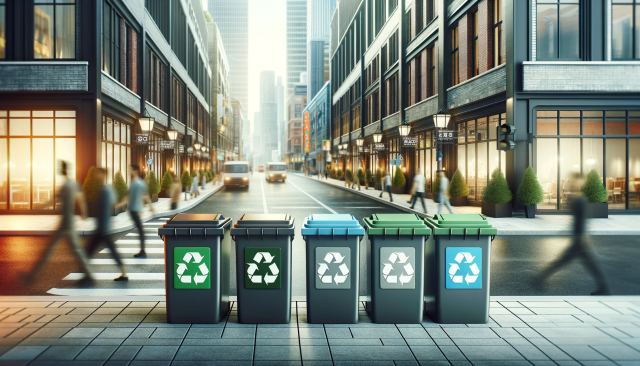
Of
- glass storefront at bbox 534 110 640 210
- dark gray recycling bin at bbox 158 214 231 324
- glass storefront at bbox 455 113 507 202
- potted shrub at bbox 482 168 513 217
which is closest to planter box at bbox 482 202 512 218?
potted shrub at bbox 482 168 513 217

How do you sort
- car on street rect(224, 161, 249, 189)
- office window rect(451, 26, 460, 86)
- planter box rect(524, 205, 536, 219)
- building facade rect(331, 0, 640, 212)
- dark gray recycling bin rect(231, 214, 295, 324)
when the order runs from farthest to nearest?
car on street rect(224, 161, 249, 189)
office window rect(451, 26, 460, 86)
building facade rect(331, 0, 640, 212)
planter box rect(524, 205, 536, 219)
dark gray recycling bin rect(231, 214, 295, 324)

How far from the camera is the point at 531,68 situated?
17766mm

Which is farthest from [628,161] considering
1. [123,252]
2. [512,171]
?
[123,252]

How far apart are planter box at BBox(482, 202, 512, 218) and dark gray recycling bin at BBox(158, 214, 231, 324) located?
13.8 metres

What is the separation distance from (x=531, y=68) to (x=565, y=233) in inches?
290

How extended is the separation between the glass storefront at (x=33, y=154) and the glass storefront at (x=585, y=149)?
62.1 feet

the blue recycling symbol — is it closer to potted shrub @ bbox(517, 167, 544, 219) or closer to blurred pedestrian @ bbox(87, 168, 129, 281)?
blurred pedestrian @ bbox(87, 168, 129, 281)

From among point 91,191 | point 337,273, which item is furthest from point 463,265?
point 91,191

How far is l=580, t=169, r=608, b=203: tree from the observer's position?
651 inches

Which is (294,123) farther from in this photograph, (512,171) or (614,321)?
(614,321)

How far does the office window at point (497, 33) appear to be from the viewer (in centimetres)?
1977

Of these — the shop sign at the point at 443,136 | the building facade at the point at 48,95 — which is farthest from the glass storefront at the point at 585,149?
the building facade at the point at 48,95

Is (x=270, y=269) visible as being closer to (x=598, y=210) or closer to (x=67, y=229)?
(x=67, y=229)

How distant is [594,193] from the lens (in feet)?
54.2
